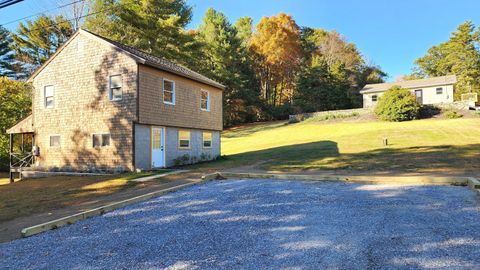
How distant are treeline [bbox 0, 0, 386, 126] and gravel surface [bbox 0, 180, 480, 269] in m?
25.9

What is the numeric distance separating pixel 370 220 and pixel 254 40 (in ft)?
158

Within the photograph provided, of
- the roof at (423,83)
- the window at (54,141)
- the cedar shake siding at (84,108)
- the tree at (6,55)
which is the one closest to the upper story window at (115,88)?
the cedar shake siding at (84,108)

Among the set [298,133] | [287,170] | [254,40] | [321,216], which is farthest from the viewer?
[254,40]

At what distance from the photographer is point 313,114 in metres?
39.4

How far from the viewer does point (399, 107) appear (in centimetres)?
2991

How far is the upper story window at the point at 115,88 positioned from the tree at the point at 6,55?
35.7m

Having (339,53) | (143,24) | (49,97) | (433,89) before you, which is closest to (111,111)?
(49,97)

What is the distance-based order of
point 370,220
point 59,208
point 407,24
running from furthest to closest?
point 407,24 < point 59,208 < point 370,220

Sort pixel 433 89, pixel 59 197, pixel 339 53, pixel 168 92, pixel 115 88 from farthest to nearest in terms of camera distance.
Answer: pixel 339 53
pixel 433 89
pixel 168 92
pixel 115 88
pixel 59 197

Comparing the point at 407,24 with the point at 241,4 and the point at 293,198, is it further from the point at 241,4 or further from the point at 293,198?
the point at 293,198

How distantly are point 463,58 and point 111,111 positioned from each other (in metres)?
53.3

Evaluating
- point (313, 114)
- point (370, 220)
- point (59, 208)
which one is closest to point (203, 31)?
point (313, 114)

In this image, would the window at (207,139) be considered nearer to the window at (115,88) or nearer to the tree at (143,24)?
the window at (115,88)

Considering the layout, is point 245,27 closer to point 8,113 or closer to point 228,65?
point 228,65
